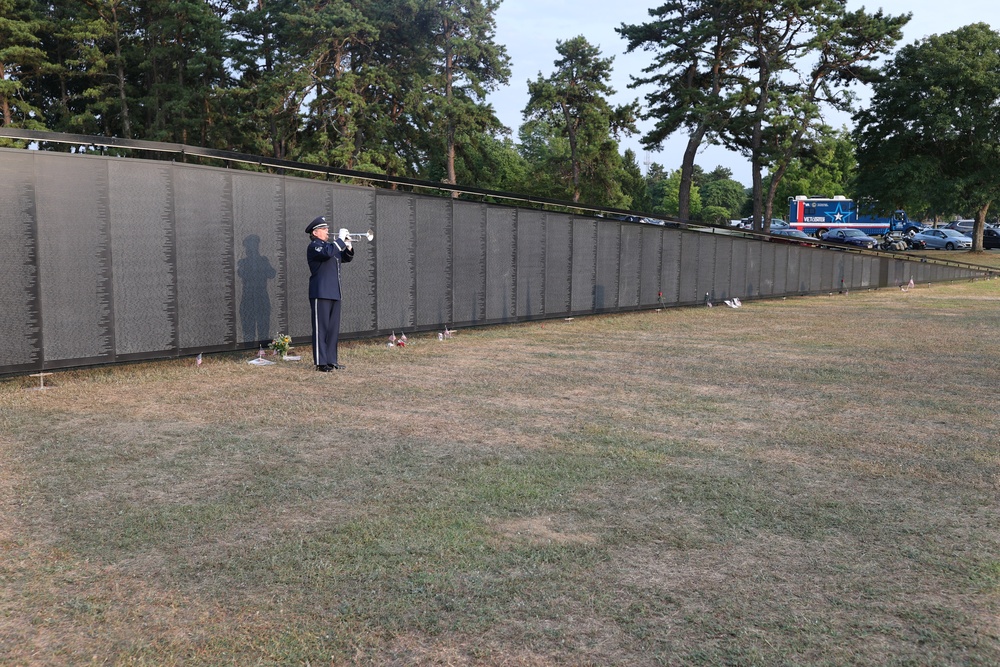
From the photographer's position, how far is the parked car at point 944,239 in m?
51.9

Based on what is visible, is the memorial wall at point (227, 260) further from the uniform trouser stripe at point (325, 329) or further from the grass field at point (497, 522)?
the uniform trouser stripe at point (325, 329)

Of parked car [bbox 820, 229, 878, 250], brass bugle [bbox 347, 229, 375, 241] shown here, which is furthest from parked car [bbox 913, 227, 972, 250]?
brass bugle [bbox 347, 229, 375, 241]

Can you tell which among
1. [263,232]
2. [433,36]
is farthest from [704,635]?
[433,36]

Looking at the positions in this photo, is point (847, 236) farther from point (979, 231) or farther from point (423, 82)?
point (423, 82)

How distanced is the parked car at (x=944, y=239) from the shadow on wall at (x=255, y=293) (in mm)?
53525

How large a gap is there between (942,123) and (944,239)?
525 inches

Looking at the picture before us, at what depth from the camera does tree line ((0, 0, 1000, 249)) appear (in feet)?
123

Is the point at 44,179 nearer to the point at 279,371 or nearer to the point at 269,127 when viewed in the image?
the point at 279,371

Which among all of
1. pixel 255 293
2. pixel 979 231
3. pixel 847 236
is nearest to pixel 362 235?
pixel 255 293

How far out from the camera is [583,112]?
49562mm

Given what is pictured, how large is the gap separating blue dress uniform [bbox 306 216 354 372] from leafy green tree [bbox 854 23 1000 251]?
4161 centimetres

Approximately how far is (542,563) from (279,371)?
6844 millimetres

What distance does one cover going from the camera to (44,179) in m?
8.95

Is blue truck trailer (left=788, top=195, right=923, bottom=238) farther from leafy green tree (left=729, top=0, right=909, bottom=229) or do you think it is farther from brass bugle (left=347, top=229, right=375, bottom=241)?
brass bugle (left=347, top=229, right=375, bottom=241)
